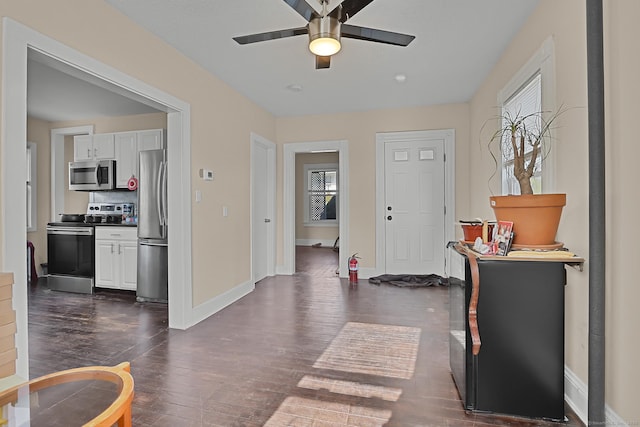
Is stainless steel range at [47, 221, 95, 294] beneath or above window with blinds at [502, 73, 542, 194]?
beneath

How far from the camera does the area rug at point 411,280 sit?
495 centimetres

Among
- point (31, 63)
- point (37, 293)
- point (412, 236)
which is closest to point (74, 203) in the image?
point (37, 293)

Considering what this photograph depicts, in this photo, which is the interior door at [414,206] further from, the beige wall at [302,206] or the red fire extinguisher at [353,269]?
the beige wall at [302,206]

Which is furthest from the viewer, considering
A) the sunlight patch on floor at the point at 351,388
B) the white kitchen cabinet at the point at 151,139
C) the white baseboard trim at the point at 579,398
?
the white kitchen cabinet at the point at 151,139

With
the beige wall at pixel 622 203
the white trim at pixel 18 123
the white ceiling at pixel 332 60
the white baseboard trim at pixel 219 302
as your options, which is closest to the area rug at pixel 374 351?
the beige wall at pixel 622 203

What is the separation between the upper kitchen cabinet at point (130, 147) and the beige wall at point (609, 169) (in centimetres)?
450

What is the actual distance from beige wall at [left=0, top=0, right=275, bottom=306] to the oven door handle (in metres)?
2.06

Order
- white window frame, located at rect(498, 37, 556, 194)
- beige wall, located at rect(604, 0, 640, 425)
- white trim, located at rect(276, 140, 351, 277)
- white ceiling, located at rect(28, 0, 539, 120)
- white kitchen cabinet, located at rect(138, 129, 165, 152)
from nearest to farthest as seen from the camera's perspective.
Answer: beige wall, located at rect(604, 0, 640, 425) → white window frame, located at rect(498, 37, 556, 194) → white ceiling, located at rect(28, 0, 539, 120) → white kitchen cabinet, located at rect(138, 129, 165, 152) → white trim, located at rect(276, 140, 351, 277)

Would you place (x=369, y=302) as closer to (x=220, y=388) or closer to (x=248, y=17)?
(x=220, y=388)

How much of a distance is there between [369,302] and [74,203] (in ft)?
16.7

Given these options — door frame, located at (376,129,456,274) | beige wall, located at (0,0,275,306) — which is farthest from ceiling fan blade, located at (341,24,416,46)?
door frame, located at (376,129,456,274)

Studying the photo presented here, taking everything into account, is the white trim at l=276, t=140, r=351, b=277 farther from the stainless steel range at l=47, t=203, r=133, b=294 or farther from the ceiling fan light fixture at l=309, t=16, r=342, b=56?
the ceiling fan light fixture at l=309, t=16, r=342, b=56

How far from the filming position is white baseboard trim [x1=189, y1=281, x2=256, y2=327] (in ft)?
11.6

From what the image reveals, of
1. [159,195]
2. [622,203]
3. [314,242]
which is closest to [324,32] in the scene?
[622,203]
